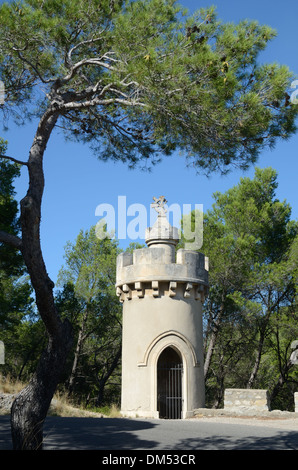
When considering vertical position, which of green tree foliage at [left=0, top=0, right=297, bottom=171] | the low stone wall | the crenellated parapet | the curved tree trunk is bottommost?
the low stone wall

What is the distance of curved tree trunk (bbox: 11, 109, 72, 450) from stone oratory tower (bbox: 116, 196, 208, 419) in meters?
8.52

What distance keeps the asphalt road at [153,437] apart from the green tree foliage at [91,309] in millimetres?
15648

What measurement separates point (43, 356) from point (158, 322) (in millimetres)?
8690

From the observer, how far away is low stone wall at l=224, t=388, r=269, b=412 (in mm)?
14109

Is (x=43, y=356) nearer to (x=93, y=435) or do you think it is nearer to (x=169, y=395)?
(x=93, y=435)

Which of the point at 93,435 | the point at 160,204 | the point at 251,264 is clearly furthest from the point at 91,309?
the point at 93,435

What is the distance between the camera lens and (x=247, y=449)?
739 centimetres

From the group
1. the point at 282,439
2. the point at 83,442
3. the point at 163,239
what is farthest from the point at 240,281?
the point at 83,442

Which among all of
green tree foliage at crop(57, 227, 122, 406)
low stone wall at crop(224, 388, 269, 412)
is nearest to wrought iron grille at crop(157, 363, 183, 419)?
low stone wall at crop(224, 388, 269, 412)

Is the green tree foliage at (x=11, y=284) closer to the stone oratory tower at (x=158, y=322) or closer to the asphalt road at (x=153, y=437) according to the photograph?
the stone oratory tower at (x=158, y=322)

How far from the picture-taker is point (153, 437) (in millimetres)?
8641

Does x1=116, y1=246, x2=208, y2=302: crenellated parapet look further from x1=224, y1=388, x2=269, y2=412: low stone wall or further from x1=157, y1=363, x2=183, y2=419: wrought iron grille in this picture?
x1=224, y1=388, x2=269, y2=412: low stone wall

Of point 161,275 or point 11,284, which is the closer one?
point 161,275

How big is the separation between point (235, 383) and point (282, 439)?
772 inches
